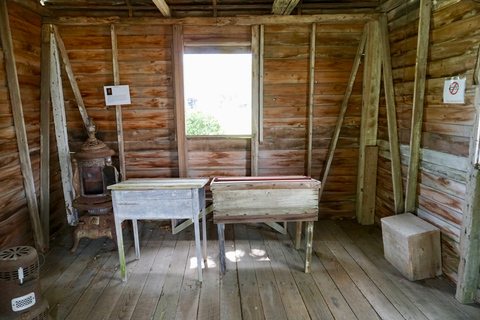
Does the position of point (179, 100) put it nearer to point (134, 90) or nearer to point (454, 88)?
point (134, 90)

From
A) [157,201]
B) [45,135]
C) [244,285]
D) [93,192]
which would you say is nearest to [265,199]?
[244,285]

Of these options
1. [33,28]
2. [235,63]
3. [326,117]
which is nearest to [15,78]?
[33,28]

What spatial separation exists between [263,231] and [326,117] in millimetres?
1846

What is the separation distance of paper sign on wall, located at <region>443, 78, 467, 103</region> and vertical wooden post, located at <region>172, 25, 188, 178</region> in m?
3.03

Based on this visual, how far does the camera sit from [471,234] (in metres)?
2.57

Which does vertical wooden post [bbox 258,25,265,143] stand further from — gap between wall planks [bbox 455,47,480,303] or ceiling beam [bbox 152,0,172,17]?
gap between wall planks [bbox 455,47,480,303]

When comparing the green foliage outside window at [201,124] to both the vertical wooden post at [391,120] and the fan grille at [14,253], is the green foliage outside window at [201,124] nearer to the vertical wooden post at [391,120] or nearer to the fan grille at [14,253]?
the vertical wooden post at [391,120]

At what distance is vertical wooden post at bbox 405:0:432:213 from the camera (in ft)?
10.1

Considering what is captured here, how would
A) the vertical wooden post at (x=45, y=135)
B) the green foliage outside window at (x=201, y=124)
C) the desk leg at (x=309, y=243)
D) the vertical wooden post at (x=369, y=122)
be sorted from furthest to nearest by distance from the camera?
1. the green foliage outside window at (x=201, y=124)
2. the vertical wooden post at (x=369, y=122)
3. the vertical wooden post at (x=45, y=135)
4. the desk leg at (x=309, y=243)

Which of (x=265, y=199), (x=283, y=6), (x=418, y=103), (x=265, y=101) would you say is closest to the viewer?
(x=265, y=199)

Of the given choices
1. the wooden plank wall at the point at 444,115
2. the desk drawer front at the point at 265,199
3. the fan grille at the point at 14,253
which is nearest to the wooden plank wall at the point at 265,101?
the wooden plank wall at the point at 444,115

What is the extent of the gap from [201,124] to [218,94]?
0.49 m

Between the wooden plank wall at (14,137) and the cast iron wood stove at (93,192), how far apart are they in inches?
21.3

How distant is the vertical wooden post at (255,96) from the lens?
13.5ft
